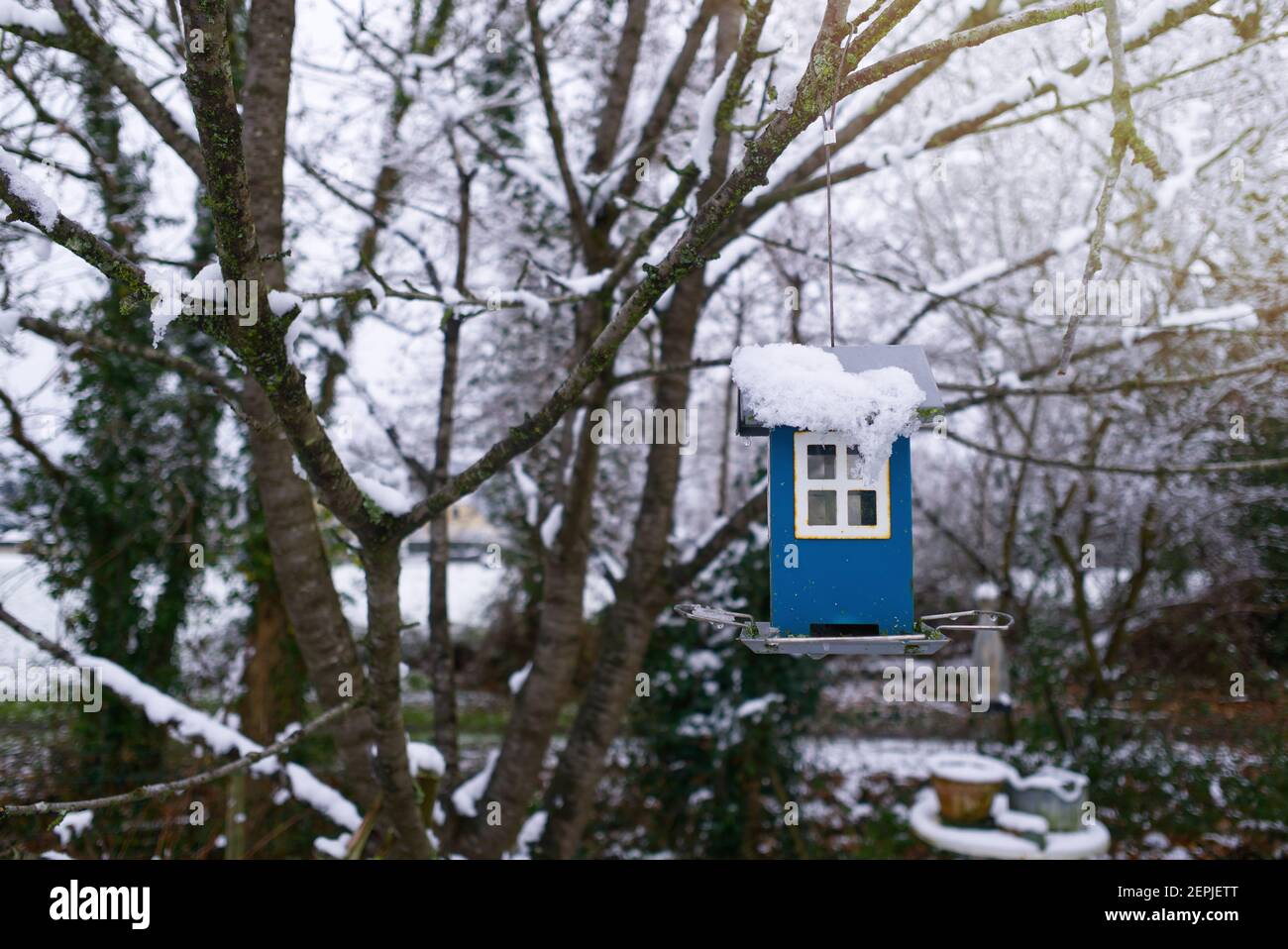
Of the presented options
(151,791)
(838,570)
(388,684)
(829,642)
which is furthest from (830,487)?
(151,791)

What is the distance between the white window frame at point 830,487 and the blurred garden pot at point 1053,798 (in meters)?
5.04

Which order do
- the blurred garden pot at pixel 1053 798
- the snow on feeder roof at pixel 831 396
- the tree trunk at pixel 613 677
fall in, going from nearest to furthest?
1. the snow on feeder roof at pixel 831 396
2. the tree trunk at pixel 613 677
3. the blurred garden pot at pixel 1053 798

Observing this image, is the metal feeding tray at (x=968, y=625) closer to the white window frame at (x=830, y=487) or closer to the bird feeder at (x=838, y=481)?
the bird feeder at (x=838, y=481)

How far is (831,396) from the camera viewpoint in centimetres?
196

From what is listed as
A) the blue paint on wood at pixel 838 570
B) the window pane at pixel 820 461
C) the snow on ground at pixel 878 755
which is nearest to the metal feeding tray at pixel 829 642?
the blue paint on wood at pixel 838 570

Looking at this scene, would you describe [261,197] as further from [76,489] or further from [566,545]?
[76,489]

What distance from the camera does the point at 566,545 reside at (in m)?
4.60

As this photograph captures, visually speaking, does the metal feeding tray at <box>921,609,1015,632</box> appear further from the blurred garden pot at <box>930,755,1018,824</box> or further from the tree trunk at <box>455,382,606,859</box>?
the blurred garden pot at <box>930,755,1018,824</box>

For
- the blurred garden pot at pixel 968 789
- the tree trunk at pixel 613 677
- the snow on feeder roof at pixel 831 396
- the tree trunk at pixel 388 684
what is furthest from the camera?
the blurred garden pot at pixel 968 789

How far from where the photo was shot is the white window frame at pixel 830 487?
6.96 feet

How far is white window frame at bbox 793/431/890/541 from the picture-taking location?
2121 mm

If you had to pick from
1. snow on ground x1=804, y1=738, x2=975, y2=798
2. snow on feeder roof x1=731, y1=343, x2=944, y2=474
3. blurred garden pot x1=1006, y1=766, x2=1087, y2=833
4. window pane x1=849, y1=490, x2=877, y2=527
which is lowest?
snow on ground x1=804, y1=738, x2=975, y2=798

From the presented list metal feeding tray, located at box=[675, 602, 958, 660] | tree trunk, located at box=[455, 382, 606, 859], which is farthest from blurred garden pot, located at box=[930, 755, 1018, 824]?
metal feeding tray, located at box=[675, 602, 958, 660]

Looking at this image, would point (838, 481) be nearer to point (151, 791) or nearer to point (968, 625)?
point (968, 625)
